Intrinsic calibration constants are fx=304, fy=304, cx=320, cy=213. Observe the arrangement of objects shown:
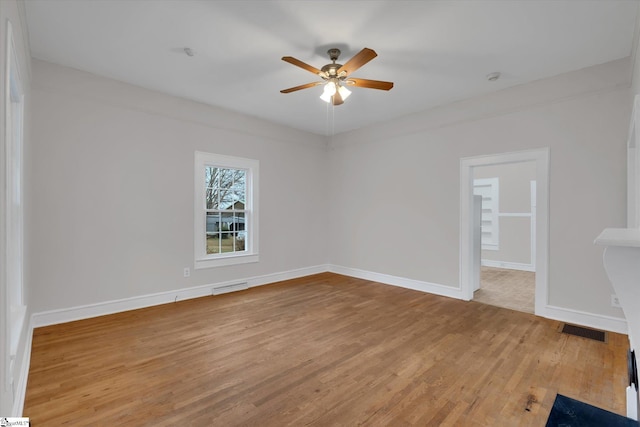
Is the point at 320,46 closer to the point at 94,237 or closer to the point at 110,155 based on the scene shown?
the point at 110,155

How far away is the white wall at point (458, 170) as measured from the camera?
3365 millimetres

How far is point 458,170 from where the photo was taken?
179 inches

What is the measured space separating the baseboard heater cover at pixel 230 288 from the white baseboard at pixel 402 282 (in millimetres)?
2050

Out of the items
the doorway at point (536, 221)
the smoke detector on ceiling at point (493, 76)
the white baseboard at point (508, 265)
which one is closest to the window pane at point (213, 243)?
the doorway at point (536, 221)

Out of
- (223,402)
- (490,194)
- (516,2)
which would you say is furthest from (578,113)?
(223,402)

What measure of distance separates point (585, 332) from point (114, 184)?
571 centimetres

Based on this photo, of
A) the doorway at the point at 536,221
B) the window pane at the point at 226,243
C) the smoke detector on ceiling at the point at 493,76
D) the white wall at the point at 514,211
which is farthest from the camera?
the white wall at the point at 514,211

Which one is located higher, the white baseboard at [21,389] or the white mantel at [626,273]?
the white mantel at [626,273]

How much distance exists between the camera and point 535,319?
3.66 meters

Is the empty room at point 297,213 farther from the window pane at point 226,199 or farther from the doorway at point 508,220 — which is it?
the doorway at point 508,220

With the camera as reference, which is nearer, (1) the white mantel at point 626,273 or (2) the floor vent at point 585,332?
(1) the white mantel at point 626,273

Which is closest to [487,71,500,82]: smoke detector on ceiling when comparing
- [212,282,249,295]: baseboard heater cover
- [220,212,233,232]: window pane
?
[220,212,233,232]: window pane

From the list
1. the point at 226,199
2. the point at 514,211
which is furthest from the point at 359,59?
the point at 514,211

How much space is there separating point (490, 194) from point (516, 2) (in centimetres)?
583
